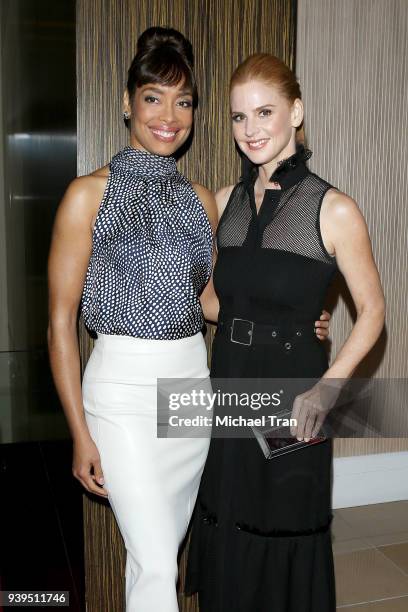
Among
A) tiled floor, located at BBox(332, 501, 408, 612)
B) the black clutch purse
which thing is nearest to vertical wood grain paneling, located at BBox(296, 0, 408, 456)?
tiled floor, located at BBox(332, 501, 408, 612)

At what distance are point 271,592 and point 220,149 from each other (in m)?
1.50

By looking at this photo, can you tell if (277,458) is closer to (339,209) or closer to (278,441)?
(278,441)

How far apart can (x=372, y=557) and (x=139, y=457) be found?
174 centimetres

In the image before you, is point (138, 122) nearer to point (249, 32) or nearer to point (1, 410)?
point (249, 32)

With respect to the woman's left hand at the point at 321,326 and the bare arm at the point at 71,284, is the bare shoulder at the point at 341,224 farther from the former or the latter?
the bare arm at the point at 71,284

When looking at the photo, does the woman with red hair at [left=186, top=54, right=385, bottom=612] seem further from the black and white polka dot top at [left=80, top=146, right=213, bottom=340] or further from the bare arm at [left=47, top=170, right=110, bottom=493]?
the bare arm at [left=47, top=170, right=110, bottom=493]

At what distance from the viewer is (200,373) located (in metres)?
1.99

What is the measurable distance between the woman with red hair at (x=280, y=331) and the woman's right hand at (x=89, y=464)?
1.29 ft

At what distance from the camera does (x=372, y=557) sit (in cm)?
307

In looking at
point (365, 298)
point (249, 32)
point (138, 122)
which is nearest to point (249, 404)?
point (365, 298)

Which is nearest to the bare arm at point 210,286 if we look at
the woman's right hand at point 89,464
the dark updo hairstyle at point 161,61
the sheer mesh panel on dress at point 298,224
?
the sheer mesh panel on dress at point 298,224

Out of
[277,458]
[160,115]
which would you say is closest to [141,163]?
[160,115]

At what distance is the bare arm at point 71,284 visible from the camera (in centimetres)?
182

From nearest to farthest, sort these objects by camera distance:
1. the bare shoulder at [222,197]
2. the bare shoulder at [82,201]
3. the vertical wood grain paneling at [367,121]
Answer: the bare shoulder at [82,201] → the bare shoulder at [222,197] → the vertical wood grain paneling at [367,121]
